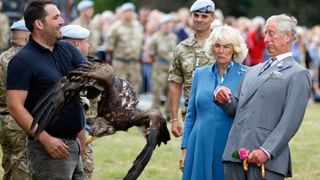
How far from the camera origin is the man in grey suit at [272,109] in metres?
7.43

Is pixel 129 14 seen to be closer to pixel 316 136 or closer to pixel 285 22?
pixel 316 136

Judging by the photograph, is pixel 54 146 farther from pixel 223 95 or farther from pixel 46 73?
pixel 223 95

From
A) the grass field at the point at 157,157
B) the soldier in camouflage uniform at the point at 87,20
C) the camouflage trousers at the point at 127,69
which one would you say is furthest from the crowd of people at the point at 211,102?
the camouflage trousers at the point at 127,69

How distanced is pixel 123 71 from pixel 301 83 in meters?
13.6

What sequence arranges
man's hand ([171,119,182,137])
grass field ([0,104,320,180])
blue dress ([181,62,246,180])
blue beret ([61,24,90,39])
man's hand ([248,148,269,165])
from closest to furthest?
man's hand ([248,148,269,165]) < blue dress ([181,62,246,180]) < blue beret ([61,24,90,39]) < man's hand ([171,119,182,137]) < grass field ([0,104,320,180])

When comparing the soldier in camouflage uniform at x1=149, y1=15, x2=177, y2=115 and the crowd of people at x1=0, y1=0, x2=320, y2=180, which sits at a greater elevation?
the crowd of people at x1=0, y1=0, x2=320, y2=180

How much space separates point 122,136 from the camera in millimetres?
17172

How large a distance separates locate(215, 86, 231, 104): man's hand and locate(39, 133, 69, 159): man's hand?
4.30 feet

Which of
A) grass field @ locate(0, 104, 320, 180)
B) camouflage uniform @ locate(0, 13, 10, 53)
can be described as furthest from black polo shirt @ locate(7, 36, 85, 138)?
camouflage uniform @ locate(0, 13, 10, 53)

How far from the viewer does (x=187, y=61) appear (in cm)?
1025

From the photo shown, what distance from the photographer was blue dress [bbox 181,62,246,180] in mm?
8414

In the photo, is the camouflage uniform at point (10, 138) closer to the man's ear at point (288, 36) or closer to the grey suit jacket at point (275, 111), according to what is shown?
the grey suit jacket at point (275, 111)

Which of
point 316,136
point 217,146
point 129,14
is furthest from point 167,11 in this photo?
point 217,146

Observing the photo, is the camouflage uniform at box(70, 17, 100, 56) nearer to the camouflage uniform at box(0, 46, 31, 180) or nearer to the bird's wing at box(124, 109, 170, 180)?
the camouflage uniform at box(0, 46, 31, 180)
